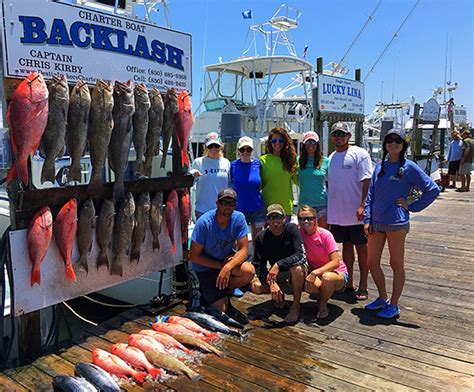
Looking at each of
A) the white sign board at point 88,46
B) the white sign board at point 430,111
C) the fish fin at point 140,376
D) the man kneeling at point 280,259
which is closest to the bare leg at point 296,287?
the man kneeling at point 280,259

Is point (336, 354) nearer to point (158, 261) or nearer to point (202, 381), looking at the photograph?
point (202, 381)

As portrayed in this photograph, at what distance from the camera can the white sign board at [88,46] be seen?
303 centimetres

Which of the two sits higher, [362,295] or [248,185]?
[248,185]

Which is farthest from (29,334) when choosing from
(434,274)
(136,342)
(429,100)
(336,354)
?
(429,100)

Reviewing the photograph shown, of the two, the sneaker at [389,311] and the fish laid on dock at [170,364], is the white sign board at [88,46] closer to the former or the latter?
the fish laid on dock at [170,364]

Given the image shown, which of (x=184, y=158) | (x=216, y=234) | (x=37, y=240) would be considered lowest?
(x=216, y=234)

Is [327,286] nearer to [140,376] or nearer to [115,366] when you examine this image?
[140,376]

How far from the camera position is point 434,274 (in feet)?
17.9

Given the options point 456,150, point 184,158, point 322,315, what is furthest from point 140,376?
point 456,150

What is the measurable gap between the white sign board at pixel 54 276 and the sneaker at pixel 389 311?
2.18 m

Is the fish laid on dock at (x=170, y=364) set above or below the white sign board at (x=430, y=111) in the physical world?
below

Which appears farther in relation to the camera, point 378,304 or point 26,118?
point 378,304

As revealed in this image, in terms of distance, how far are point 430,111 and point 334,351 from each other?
13.0m

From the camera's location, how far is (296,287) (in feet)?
12.8
